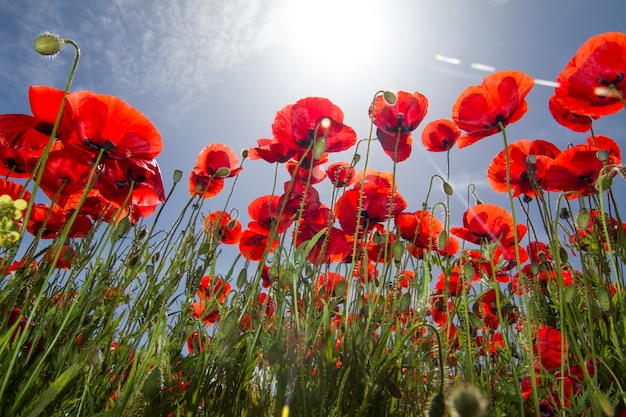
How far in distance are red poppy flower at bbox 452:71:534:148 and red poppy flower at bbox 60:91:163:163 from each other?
1.48 m

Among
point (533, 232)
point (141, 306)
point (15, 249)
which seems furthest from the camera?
point (533, 232)

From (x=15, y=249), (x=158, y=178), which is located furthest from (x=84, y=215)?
(x=15, y=249)

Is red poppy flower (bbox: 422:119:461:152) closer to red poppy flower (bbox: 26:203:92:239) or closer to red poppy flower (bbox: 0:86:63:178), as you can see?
red poppy flower (bbox: 0:86:63:178)

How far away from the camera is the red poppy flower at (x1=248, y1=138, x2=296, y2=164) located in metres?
2.23

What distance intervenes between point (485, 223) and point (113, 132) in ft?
6.95

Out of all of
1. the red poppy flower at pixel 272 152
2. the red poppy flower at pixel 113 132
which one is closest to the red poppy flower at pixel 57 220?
the red poppy flower at pixel 113 132

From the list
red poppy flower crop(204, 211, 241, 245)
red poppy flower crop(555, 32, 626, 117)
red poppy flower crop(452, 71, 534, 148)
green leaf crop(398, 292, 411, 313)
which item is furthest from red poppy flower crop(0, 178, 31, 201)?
red poppy flower crop(555, 32, 626, 117)

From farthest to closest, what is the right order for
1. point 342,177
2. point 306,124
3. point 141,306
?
point 342,177, point 306,124, point 141,306

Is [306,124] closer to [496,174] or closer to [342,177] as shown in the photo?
[342,177]

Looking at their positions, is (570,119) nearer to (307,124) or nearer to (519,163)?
(519,163)

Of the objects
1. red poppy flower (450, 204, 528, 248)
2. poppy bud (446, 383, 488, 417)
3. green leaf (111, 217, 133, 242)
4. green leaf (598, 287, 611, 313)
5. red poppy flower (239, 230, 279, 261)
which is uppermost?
red poppy flower (450, 204, 528, 248)

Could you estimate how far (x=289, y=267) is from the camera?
1.48 metres

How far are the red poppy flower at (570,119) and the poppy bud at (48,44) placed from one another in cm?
245

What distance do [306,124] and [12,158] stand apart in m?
1.56
